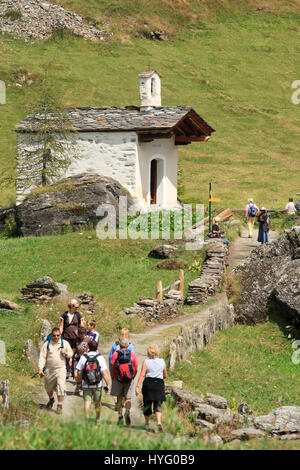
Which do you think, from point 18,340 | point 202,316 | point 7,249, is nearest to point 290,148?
point 7,249

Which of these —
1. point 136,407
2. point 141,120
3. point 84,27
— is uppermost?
point 84,27

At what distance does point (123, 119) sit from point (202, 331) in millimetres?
19361

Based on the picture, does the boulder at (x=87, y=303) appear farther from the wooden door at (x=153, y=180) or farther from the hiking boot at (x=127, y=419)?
the wooden door at (x=153, y=180)

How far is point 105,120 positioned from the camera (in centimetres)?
3634

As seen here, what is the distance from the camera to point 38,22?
222ft

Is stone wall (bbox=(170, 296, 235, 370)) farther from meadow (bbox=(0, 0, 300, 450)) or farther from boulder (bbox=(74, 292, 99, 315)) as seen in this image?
boulder (bbox=(74, 292, 99, 315))

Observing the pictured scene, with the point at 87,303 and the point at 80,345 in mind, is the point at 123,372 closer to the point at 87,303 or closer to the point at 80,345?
the point at 80,345

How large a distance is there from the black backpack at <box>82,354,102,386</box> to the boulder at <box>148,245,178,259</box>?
15759mm

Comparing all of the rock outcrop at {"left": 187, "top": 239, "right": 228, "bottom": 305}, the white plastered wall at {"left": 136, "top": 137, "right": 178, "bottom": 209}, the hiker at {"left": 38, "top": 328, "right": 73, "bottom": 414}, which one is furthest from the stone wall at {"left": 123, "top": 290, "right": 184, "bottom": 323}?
the white plastered wall at {"left": 136, "top": 137, "right": 178, "bottom": 209}

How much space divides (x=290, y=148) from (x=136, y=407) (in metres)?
42.7

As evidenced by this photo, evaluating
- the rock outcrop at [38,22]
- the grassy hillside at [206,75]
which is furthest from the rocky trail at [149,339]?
the rock outcrop at [38,22]

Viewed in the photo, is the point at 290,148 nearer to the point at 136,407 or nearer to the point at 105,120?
the point at 105,120

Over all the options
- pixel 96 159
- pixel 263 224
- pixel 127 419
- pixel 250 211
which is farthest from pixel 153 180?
pixel 127 419

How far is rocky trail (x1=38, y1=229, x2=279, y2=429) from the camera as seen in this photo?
13.3 meters
